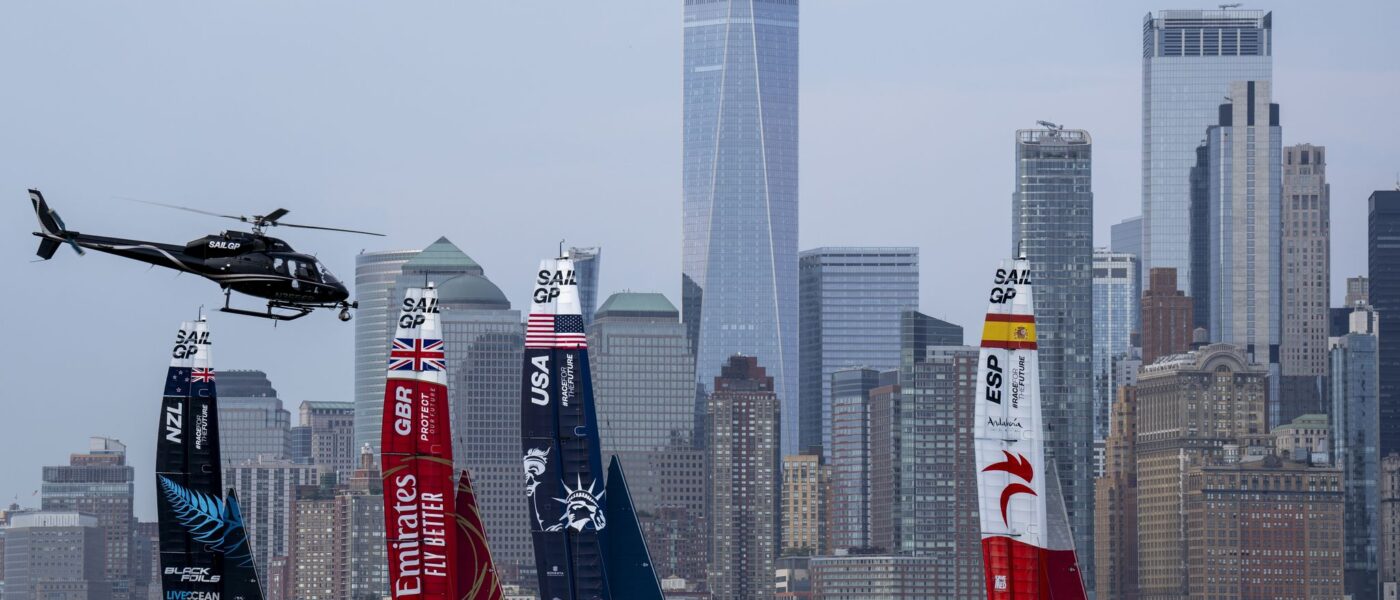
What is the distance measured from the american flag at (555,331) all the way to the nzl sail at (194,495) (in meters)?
9.92

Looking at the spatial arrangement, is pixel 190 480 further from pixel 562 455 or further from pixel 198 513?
pixel 562 455

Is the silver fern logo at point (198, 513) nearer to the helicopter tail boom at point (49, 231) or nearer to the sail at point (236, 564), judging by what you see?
the sail at point (236, 564)

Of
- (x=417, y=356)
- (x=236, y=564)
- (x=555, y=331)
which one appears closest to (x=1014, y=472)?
(x=555, y=331)

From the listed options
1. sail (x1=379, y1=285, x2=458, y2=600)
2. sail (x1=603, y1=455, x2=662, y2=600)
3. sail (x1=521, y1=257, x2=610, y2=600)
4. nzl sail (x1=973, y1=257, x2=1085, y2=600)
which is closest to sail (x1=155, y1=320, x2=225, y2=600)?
sail (x1=379, y1=285, x2=458, y2=600)

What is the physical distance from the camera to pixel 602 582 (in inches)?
2628

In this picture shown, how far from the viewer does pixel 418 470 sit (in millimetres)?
67062

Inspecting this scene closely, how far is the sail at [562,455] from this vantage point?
2628 inches

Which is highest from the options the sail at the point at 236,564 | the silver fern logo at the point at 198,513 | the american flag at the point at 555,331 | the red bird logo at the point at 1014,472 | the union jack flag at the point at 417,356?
the american flag at the point at 555,331

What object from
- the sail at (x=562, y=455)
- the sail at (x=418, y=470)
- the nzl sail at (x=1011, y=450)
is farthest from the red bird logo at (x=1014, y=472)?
the sail at (x=418, y=470)

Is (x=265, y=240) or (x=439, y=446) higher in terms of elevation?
(x=265, y=240)

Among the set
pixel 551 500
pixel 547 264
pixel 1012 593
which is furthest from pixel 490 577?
pixel 1012 593

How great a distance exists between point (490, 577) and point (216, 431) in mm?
9161

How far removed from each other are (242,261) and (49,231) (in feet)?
14.0

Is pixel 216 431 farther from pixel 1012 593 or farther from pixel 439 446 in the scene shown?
pixel 1012 593
